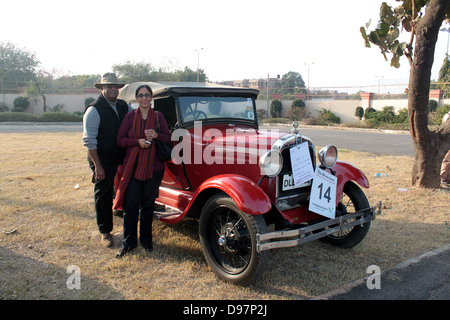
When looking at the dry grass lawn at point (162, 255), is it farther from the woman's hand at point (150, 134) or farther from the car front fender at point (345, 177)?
the woman's hand at point (150, 134)

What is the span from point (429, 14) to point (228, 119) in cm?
426

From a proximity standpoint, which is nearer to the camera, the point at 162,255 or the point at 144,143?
the point at 144,143

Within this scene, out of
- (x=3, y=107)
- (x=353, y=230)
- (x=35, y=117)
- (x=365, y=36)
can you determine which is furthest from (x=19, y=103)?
(x=353, y=230)

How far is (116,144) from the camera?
3811mm

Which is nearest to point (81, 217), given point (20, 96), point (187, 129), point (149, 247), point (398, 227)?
point (149, 247)

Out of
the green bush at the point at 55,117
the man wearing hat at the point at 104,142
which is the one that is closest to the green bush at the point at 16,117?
the green bush at the point at 55,117

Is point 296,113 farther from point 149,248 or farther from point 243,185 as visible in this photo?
point 243,185

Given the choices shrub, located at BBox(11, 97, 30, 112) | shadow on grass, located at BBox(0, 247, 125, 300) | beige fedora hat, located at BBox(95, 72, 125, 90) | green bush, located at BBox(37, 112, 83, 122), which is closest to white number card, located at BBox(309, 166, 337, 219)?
shadow on grass, located at BBox(0, 247, 125, 300)

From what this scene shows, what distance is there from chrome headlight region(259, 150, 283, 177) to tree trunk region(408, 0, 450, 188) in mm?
4235

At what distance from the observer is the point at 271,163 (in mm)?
3264

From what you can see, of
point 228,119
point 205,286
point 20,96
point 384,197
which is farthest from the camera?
point 20,96

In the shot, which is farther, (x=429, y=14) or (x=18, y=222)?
(x=429, y=14)

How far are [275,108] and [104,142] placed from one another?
2794 centimetres
